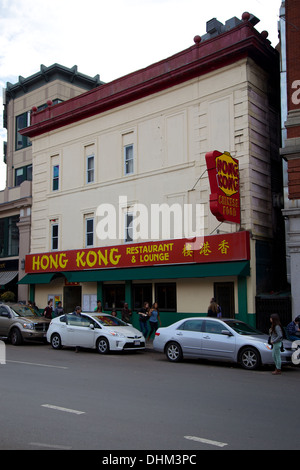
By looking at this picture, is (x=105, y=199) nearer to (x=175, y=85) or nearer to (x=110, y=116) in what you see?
(x=110, y=116)

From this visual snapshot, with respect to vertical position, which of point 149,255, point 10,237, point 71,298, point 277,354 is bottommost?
point 277,354

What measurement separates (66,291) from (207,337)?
41.3 feet

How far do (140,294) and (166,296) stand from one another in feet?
5.10

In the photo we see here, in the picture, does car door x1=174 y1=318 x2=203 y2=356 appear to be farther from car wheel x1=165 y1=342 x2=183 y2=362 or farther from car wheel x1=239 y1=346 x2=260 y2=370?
car wheel x1=239 y1=346 x2=260 y2=370

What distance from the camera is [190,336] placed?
13.9 m

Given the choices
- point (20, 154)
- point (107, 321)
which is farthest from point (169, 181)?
point (20, 154)

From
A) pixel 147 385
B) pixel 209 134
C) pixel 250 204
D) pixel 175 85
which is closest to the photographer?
pixel 147 385

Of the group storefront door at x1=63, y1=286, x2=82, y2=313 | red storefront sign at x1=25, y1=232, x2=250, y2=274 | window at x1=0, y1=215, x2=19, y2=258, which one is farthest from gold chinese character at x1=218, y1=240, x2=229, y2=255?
window at x1=0, y1=215, x2=19, y2=258

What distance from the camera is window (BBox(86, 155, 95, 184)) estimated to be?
939 inches

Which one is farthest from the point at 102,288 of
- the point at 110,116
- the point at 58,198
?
the point at 110,116

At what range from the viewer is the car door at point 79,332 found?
16172 millimetres

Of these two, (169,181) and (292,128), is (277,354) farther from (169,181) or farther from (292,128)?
Result: (169,181)

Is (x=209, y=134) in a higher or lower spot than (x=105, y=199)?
higher
